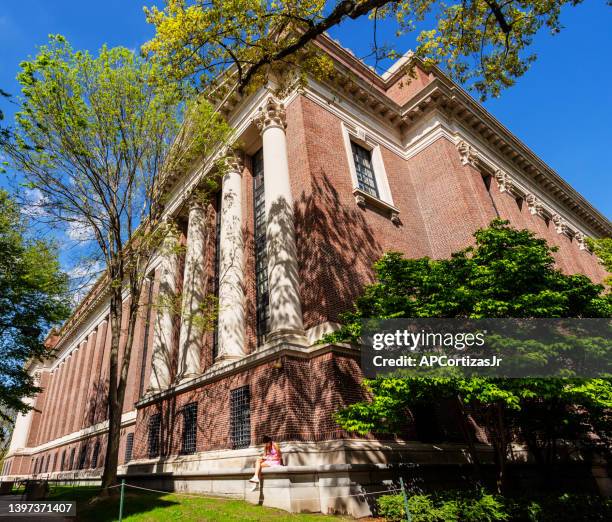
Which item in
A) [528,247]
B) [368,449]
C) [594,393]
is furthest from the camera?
[368,449]

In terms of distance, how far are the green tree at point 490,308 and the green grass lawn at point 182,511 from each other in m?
2.43

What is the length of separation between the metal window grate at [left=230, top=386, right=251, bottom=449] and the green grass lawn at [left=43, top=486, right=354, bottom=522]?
Answer: 1.73 meters

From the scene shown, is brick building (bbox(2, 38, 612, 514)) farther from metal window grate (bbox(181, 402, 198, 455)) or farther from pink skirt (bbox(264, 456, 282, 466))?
pink skirt (bbox(264, 456, 282, 466))

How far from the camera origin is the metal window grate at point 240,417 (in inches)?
468

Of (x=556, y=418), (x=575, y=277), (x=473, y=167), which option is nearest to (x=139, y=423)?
(x=556, y=418)

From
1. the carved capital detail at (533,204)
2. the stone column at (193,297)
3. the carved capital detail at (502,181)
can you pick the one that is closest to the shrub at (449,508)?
the stone column at (193,297)

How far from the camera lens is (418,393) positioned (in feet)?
29.0

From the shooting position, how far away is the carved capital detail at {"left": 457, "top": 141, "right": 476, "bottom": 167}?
2047 centimetres

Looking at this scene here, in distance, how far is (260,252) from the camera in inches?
668

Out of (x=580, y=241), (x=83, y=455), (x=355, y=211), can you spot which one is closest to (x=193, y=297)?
(x=355, y=211)

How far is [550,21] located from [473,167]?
11224 mm

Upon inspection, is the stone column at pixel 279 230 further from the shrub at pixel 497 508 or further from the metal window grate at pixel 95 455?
the metal window grate at pixel 95 455

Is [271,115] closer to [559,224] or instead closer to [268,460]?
[268,460]

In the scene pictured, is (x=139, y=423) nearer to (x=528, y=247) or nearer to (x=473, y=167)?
(x=528, y=247)
